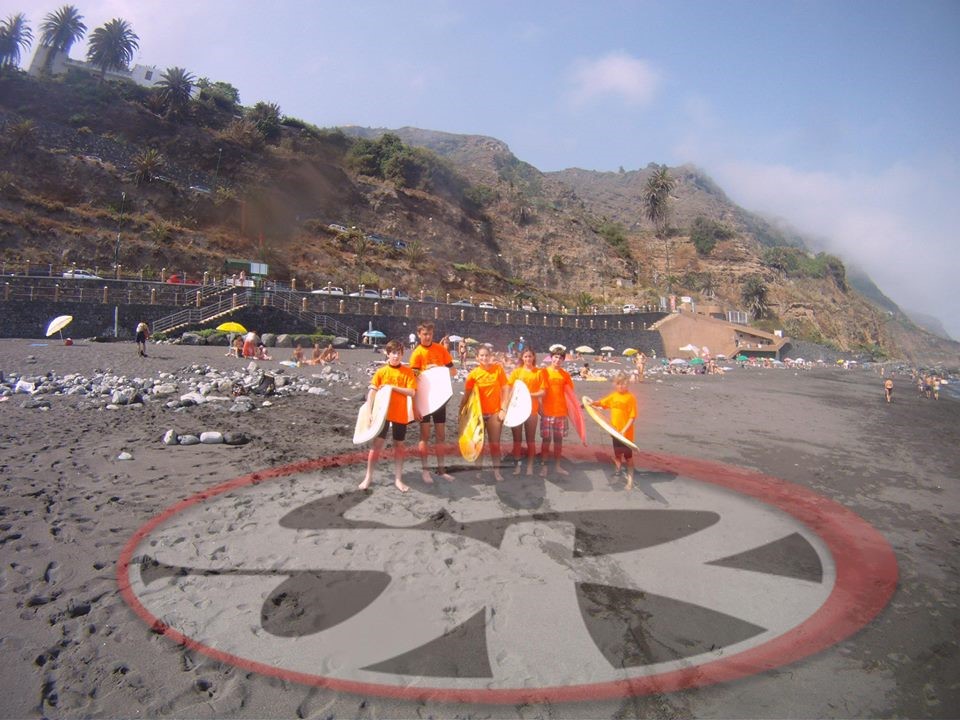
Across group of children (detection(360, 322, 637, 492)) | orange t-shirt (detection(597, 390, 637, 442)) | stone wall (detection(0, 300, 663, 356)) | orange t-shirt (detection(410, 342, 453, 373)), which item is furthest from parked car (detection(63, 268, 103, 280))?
orange t-shirt (detection(597, 390, 637, 442))

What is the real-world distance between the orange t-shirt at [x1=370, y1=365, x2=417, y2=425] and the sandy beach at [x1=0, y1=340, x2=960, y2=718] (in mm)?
950

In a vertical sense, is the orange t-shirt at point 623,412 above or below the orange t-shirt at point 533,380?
below

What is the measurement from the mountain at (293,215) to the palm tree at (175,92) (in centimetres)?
83

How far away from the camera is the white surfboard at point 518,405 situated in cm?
638

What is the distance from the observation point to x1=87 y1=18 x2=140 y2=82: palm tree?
72188mm

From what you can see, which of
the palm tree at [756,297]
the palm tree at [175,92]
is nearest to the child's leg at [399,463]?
the palm tree at [175,92]

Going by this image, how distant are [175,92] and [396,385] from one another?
A: 67.9 m

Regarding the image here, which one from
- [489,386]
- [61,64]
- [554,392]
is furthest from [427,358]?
[61,64]

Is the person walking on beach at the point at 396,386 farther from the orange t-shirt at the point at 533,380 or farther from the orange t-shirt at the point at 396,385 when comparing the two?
the orange t-shirt at the point at 533,380

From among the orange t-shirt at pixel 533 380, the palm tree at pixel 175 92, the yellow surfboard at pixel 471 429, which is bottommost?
the yellow surfboard at pixel 471 429

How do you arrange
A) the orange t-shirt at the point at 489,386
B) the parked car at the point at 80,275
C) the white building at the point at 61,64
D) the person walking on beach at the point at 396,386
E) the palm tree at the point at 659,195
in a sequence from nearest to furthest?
the person walking on beach at the point at 396,386 → the orange t-shirt at the point at 489,386 → the parked car at the point at 80,275 → the white building at the point at 61,64 → the palm tree at the point at 659,195

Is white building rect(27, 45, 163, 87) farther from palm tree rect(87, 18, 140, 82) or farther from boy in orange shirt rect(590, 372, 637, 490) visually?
boy in orange shirt rect(590, 372, 637, 490)

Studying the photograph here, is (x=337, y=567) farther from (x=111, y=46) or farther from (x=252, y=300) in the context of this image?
(x=111, y=46)

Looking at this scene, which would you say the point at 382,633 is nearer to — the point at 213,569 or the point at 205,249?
the point at 213,569
